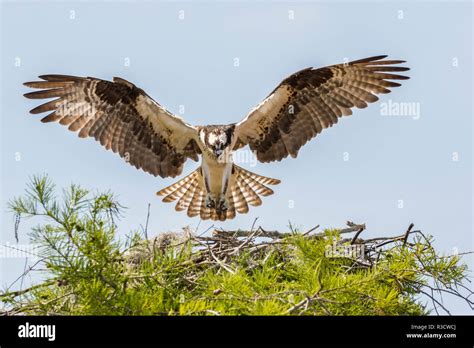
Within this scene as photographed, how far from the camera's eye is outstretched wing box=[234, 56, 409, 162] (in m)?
8.27

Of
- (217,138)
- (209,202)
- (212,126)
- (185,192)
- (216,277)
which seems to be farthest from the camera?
(185,192)

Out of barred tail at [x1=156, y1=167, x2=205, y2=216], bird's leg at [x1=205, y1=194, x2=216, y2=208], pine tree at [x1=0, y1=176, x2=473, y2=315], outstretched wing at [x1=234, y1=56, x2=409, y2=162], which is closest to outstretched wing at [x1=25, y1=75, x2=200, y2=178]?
barred tail at [x1=156, y1=167, x2=205, y2=216]

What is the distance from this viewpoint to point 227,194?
8.90 meters

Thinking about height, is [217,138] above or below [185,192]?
above

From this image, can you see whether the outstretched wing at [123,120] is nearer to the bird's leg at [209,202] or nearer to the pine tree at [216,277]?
the bird's leg at [209,202]

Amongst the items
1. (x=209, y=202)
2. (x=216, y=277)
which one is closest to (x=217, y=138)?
(x=209, y=202)

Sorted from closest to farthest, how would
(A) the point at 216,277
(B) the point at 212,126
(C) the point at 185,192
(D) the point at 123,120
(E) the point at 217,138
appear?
(A) the point at 216,277, (E) the point at 217,138, (B) the point at 212,126, (D) the point at 123,120, (C) the point at 185,192

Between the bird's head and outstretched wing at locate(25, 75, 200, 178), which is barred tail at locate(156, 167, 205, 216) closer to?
outstretched wing at locate(25, 75, 200, 178)

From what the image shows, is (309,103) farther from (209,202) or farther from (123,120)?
(123,120)

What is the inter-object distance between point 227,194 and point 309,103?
1533 millimetres

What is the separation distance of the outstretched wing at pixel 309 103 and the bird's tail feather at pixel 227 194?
1.43 ft

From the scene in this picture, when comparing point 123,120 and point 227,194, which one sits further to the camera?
point 227,194
